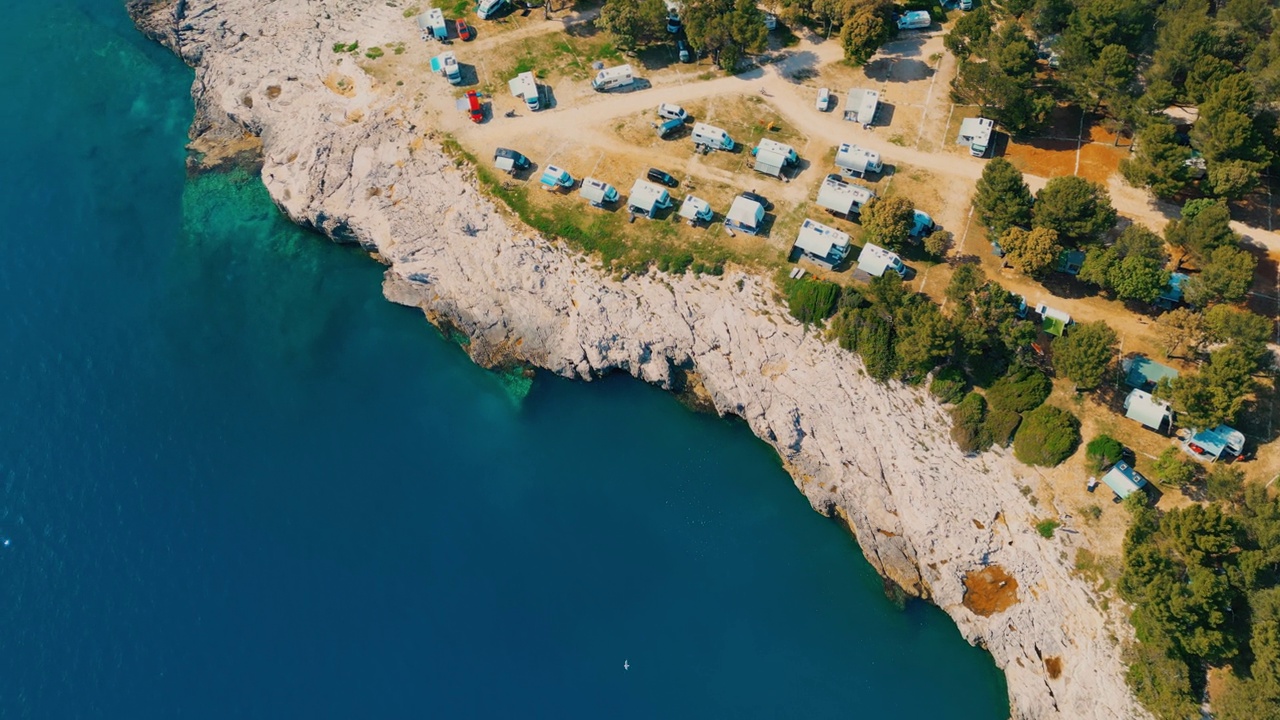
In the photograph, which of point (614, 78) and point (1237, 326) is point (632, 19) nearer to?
point (614, 78)

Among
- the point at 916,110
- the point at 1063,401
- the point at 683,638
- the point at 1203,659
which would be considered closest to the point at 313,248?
the point at 683,638

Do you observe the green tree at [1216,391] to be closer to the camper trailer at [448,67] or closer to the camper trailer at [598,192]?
the camper trailer at [598,192]

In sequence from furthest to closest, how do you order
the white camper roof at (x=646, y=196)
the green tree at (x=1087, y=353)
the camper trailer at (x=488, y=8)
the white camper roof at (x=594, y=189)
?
the camper trailer at (x=488, y=8) < the white camper roof at (x=594, y=189) < the white camper roof at (x=646, y=196) < the green tree at (x=1087, y=353)

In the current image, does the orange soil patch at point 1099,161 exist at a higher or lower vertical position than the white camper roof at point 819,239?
higher

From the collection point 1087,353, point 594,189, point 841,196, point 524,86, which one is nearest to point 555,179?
point 594,189

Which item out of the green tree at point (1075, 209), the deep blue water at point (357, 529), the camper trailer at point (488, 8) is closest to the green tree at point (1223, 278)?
the green tree at point (1075, 209)
